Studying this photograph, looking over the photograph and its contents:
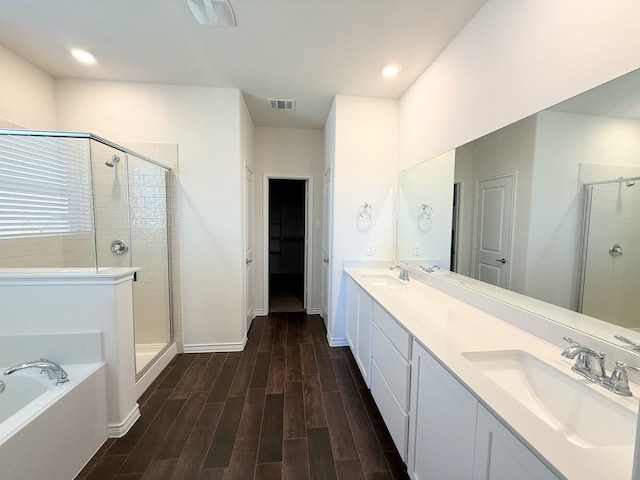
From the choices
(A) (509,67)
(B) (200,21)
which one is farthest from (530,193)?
(B) (200,21)

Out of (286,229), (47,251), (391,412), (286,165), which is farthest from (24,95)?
(286,229)

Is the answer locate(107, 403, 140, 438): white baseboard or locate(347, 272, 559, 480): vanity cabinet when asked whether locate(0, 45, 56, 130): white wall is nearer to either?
locate(107, 403, 140, 438): white baseboard

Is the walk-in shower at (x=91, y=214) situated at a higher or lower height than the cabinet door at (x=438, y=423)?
higher

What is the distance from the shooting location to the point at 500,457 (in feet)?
2.59

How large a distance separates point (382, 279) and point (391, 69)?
1.96m

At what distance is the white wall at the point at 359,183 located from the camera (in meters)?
2.88

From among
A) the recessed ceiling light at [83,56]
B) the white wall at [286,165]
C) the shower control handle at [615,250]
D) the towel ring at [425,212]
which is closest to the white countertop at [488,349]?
the shower control handle at [615,250]

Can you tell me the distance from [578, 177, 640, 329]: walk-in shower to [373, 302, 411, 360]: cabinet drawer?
0.79m

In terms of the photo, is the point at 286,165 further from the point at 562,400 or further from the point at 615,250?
the point at 562,400

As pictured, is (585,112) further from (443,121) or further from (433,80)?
(433,80)

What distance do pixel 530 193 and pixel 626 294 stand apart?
0.59 metres

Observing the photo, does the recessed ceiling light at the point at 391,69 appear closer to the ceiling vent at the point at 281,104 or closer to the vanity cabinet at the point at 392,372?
the ceiling vent at the point at 281,104

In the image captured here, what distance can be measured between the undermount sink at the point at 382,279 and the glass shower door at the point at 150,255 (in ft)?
6.96

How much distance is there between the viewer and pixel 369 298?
2156 mm
